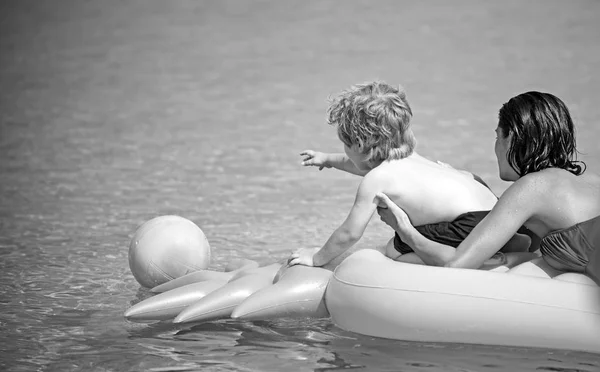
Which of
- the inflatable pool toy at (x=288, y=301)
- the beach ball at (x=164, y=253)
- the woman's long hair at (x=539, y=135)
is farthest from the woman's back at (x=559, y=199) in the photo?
the beach ball at (x=164, y=253)

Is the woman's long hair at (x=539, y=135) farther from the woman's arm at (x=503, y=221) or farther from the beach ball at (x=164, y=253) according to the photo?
the beach ball at (x=164, y=253)

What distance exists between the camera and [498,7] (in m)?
12.9

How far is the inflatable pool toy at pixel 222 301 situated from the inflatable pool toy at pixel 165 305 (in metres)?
0.08

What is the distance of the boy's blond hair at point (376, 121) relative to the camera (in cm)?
389

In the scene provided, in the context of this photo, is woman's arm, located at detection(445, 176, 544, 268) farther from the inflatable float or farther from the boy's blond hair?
the boy's blond hair

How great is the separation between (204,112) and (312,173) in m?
2.65

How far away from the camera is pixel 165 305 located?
393 centimetres

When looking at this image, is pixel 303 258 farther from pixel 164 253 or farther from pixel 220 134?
pixel 220 134

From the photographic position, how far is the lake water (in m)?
3.67

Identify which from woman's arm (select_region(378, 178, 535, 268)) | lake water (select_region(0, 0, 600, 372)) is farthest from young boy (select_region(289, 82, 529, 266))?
lake water (select_region(0, 0, 600, 372))

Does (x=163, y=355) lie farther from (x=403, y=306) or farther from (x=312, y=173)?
(x=312, y=173)

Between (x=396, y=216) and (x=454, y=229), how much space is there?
0.26 meters

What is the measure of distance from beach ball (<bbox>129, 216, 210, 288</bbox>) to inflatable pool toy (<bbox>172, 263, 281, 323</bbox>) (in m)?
0.44

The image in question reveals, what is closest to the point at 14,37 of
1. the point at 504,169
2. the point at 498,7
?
the point at 498,7
